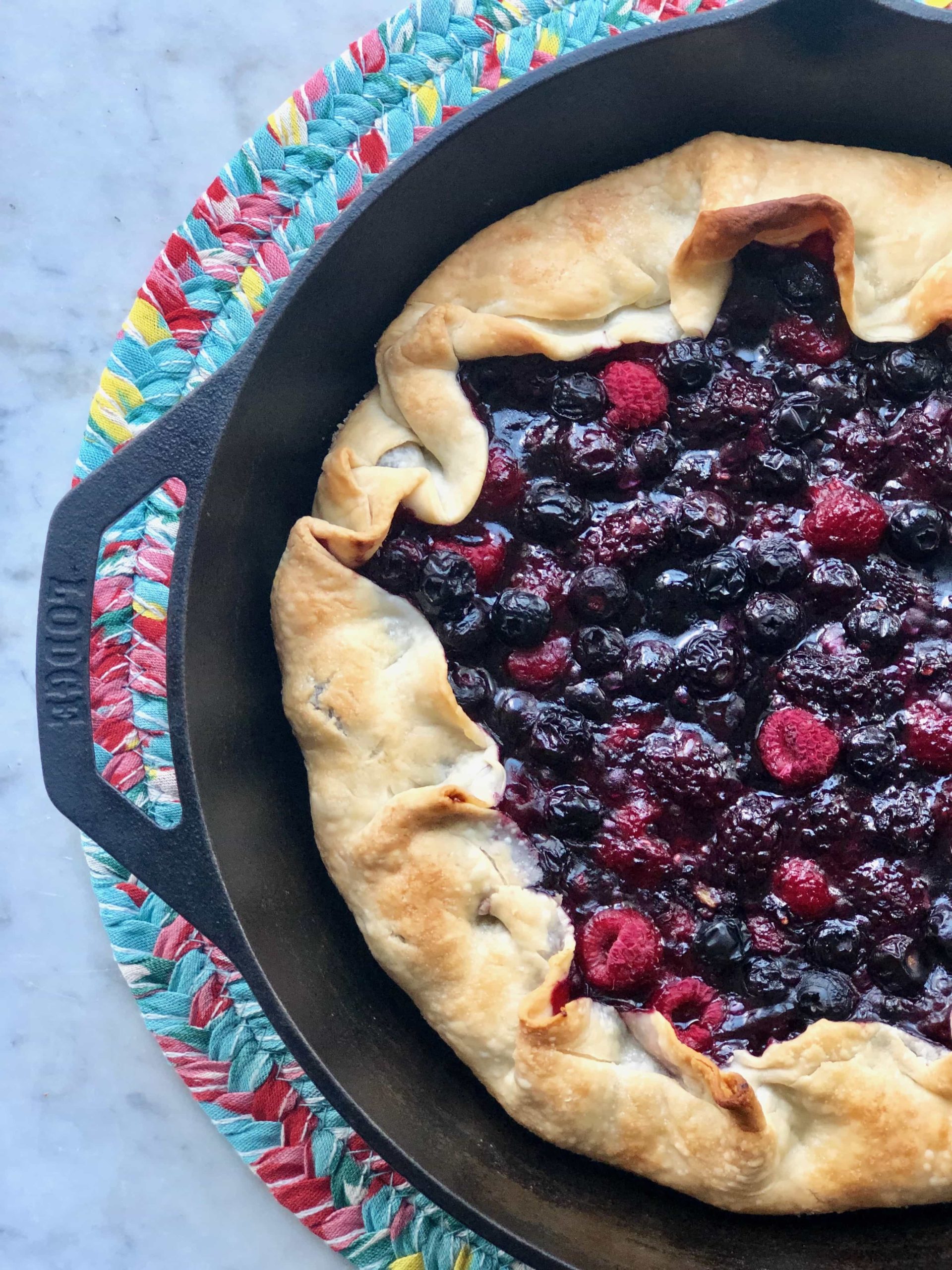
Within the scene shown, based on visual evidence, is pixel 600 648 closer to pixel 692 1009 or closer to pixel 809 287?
pixel 692 1009

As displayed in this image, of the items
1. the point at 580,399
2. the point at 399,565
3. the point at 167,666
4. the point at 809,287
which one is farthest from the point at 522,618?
the point at 809,287

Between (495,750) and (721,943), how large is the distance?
0.70m

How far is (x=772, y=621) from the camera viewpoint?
9.12ft

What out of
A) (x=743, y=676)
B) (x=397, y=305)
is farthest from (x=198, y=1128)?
(x=397, y=305)

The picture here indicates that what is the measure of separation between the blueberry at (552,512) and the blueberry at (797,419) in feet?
1.66

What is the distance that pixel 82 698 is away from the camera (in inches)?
101

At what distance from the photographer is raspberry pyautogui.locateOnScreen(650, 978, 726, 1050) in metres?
2.77

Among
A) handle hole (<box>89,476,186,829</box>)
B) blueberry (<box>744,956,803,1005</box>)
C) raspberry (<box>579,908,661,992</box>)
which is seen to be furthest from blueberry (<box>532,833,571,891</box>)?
handle hole (<box>89,476,186,829</box>)

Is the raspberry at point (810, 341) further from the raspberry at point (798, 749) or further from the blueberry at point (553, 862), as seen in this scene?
the blueberry at point (553, 862)

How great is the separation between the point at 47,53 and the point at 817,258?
236 cm

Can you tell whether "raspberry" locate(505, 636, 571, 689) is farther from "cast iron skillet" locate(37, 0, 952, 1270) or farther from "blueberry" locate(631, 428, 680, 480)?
"cast iron skillet" locate(37, 0, 952, 1270)

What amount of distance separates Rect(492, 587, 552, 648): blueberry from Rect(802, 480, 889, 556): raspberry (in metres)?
0.68

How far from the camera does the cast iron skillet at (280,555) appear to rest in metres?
2.55

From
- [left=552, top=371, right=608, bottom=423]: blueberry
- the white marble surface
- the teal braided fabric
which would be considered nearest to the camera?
[left=552, top=371, right=608, bottom=423]: blueberry
